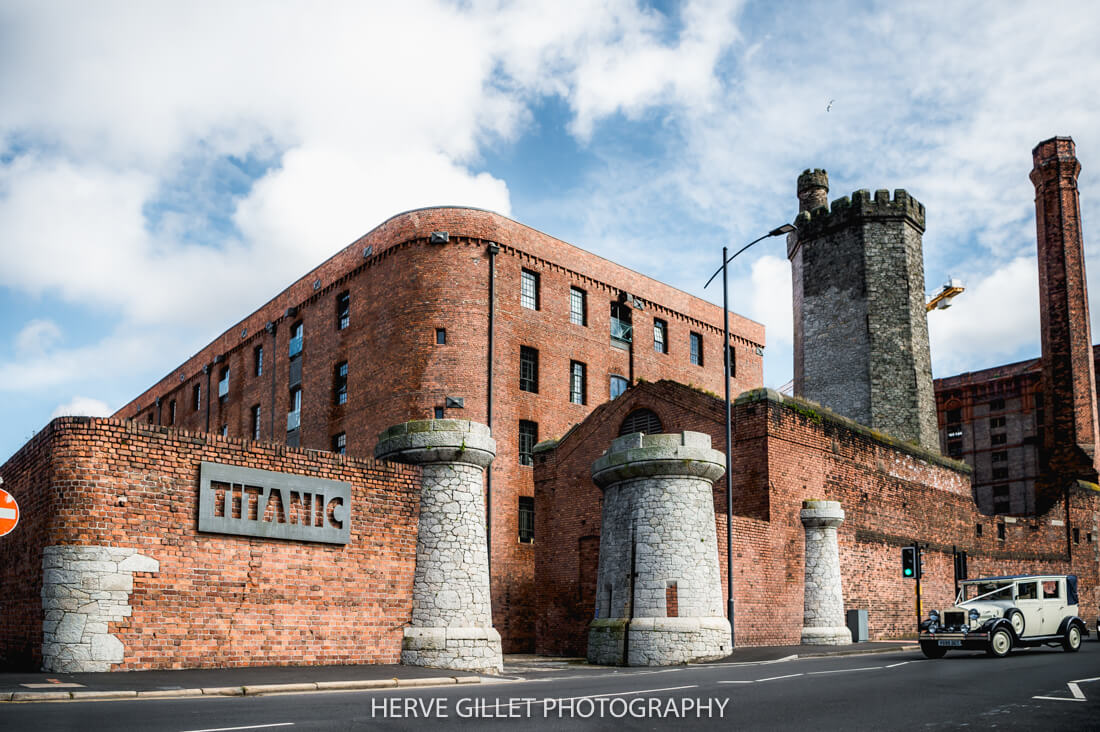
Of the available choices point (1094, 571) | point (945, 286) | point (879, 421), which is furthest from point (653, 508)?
point (945, 286)

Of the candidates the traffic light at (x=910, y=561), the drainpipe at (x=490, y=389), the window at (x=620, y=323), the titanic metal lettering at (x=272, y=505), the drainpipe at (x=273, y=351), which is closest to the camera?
the titanic metal lettering at (x=272, y=505)

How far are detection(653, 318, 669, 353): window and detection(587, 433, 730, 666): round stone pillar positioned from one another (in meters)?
17.4

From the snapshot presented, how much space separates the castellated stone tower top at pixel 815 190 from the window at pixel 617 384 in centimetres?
1291

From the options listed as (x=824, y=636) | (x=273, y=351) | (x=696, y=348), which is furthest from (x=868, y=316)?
(x=273, y=351)

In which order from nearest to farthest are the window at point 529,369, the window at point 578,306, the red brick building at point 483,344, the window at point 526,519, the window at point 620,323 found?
the red brick building at point 483,344 → the window at point 526,519 → the window at point 529,369 → the window at point 578,306 → the window at point 620,323

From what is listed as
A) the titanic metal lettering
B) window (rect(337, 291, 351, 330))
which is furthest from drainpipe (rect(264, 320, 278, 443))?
the titanic metal lettering

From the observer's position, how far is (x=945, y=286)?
78500mm

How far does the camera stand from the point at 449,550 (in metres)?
17.9

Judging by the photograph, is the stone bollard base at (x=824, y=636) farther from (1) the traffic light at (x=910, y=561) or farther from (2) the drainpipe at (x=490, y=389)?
(2) the drainpipe at (x=490, y=389)

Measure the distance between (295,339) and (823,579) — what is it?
78.4 ft

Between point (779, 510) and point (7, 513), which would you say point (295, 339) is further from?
point (7, 513)

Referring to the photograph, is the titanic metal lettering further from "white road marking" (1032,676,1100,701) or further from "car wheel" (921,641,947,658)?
"car wheel" (921,641,947,658)

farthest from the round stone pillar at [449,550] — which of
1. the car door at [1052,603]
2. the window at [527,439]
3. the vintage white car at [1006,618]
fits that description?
the window at [527,439]

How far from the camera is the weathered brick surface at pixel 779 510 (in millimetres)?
25891
